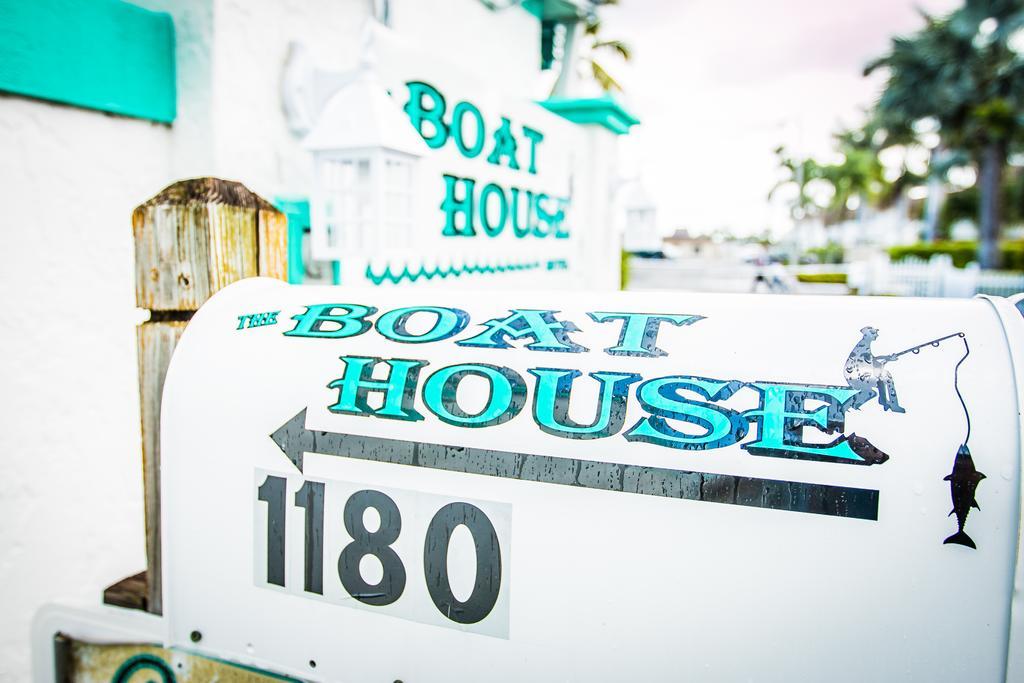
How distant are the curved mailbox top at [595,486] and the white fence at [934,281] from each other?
18.6 metres

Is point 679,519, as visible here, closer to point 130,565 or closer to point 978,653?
point 978,653

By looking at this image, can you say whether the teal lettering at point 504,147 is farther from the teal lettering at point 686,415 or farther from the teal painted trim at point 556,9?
the teal lettering at point 686,415

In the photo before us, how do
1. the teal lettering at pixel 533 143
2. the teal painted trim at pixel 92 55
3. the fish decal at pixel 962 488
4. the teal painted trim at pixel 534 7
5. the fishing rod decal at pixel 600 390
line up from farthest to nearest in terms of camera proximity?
the teal painted trim at pixel 534 7 → the teal lettering at pixel 533 143 → the teal painted trim at pixel 92 55 → the fishing rod decal at pixel 600 390 → the fish decal at pixel 962 488

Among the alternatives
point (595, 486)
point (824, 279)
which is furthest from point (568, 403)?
point (824, 279)

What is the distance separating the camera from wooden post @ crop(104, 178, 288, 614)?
173 cm

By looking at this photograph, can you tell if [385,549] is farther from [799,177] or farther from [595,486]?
[799,177]

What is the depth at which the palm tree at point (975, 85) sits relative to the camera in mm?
26312

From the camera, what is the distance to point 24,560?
103 inches

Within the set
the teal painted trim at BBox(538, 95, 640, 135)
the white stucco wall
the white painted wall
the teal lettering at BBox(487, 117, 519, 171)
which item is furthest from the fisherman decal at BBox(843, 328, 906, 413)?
the teal painted trim at BBox(538, 95, 640, 135)

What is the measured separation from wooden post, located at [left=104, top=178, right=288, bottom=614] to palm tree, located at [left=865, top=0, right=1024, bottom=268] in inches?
1261

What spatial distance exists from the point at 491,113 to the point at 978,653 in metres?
4.27

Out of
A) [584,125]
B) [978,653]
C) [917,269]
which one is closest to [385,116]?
[978,653]

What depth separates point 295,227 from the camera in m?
3.40

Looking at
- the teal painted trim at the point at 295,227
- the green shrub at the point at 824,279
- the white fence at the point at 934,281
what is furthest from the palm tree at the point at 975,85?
the teal painted trim at the point at 295,227
